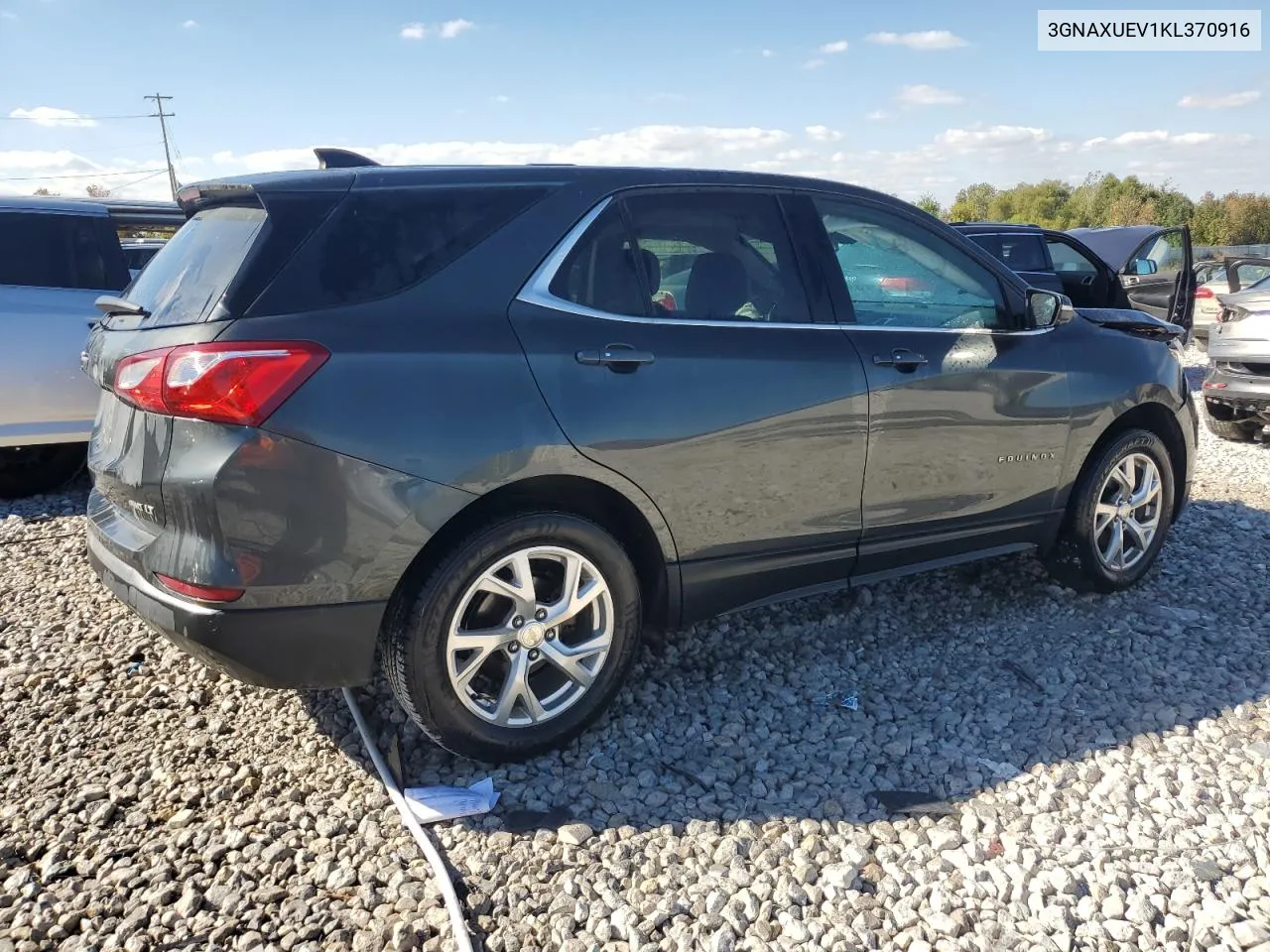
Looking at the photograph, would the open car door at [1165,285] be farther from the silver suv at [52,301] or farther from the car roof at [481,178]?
the silver suv at [52,301]

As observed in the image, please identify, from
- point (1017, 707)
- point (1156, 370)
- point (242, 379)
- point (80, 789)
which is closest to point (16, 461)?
point (80, 789)

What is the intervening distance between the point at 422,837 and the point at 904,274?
8.86ft

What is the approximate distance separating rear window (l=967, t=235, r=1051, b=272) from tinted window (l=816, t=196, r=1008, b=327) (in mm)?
7242

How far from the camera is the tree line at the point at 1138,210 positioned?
58.7 metres

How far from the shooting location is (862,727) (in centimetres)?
337

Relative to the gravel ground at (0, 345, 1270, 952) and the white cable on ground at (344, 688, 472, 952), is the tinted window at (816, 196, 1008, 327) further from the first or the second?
the white cable on ground at (344, 688, 472, 952)

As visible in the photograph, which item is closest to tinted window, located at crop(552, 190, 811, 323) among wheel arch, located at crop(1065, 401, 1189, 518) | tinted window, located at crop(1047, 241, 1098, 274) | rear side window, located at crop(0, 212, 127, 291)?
wheel arch, located at crop(1065, 401, 1189, 518)

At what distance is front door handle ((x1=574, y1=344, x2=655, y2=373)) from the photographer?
297 centimetres

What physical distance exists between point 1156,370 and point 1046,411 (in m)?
0.79

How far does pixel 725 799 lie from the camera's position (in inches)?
116

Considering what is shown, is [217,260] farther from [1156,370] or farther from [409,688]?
[1156,370]

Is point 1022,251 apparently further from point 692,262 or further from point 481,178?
point 481,178

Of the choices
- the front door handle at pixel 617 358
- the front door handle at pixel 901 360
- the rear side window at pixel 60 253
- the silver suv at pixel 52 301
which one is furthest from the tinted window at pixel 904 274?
the rear side window at pixel 60 253

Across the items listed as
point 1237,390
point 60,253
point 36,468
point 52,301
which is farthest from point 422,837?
point 1237,390
